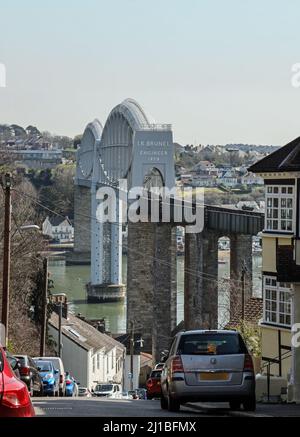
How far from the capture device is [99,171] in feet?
497

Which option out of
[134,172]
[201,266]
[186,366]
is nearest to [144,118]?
[134,172]

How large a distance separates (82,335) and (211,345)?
45.6 metres

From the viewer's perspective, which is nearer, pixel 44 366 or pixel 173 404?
pixel 173 404

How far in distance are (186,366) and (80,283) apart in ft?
438

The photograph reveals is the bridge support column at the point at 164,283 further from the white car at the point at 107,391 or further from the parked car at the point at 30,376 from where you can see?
the parked car at the point at 30,376

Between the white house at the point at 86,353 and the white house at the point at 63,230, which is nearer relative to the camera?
the white house at the point at 86,353

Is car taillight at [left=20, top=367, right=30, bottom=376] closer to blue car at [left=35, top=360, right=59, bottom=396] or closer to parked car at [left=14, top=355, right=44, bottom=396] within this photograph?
parked car at [left=14, top=355, right=44, bottom=396]

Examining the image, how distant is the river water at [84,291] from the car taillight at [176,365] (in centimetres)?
6847

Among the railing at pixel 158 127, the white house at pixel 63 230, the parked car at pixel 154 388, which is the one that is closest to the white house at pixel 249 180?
the white house at pixel 63 230

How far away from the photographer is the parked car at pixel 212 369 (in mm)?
16281

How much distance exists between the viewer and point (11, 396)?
945cm

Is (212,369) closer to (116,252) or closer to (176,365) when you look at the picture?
(176,365)

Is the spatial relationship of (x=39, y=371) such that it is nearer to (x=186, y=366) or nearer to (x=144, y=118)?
(x=186, y=366)

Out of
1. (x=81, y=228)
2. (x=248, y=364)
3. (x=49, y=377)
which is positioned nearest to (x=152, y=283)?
(x=49, y=377)
